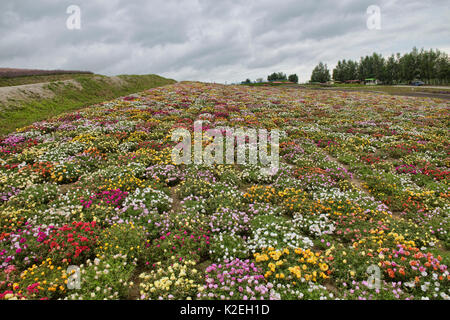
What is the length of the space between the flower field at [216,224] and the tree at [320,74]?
126320 millimetres

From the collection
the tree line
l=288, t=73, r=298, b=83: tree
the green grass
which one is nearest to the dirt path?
the green grass

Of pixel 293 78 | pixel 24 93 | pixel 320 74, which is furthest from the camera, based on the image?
pixel 293 78

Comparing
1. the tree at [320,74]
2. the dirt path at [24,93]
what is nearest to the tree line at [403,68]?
the tree at [320,74]

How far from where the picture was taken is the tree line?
303 ft

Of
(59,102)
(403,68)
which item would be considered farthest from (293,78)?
(59,102)

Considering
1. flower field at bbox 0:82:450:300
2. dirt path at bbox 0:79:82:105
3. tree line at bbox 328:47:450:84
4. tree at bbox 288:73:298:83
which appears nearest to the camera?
flower field at bbox 0:82:450:300

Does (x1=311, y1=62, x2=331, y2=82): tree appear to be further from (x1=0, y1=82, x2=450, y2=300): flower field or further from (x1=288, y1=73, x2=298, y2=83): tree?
(x1=0, y1=82, x2=450, y2=300): flower field

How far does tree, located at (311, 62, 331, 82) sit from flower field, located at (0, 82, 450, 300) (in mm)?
126320

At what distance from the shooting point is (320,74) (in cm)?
12425

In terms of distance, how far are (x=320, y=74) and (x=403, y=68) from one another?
3718 centimetres

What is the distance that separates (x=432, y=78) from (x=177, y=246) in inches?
5294

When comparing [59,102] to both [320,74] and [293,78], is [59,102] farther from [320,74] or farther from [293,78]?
[293,78]

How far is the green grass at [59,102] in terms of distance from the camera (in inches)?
795

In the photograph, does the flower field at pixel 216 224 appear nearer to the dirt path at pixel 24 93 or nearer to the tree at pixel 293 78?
the dirt path at pixel 24 93
